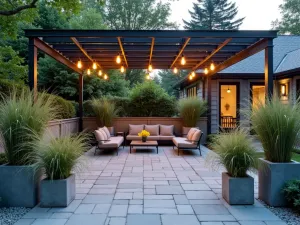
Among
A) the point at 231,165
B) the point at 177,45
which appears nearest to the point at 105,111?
the point at 177,45

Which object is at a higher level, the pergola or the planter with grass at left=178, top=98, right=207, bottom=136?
the pergola

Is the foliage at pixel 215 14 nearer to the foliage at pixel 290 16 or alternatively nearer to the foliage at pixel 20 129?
the foliage at pixel 290 16

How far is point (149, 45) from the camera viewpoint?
289 inches

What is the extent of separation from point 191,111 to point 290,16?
2253 cm

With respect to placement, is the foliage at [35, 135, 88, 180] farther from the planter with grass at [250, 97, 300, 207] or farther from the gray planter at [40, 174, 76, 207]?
the planter with grass at [250, 97, 300, 207]

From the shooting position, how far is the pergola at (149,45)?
5.79 meters

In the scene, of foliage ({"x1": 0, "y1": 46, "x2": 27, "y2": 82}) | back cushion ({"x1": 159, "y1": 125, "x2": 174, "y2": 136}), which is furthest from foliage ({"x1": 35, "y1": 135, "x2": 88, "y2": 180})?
foliage ({"x1": 0, "y1": 46, "x2": 27, "y2": 82})

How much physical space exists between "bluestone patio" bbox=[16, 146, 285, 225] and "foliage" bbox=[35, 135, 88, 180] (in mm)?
266

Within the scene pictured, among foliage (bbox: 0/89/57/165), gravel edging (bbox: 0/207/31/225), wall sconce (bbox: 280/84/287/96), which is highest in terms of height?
wall sconce (bbox: 280/84/287/96)

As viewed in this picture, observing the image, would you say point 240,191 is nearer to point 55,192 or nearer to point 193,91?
point 55,192

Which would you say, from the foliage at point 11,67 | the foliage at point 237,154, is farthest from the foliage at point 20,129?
the foliage at point 11,67

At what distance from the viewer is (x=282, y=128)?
363cm

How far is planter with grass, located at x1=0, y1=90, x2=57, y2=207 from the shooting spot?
3648 mm

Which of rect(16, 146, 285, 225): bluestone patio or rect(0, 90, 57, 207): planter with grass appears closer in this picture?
rect(16, 146, 285, 225): bluestone patio
